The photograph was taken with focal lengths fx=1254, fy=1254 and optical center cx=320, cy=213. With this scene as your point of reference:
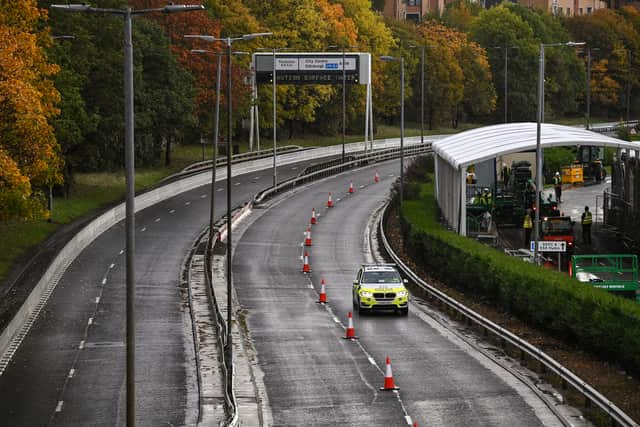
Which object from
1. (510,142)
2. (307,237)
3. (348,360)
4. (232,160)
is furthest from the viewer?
(232,160)

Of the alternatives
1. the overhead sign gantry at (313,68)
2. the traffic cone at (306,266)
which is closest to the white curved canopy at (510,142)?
the traffic cone at (306,266)

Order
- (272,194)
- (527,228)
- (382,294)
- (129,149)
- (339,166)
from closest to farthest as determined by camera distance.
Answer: (129,149) → (382,294) → (527,228) → (272,194) → (339,166)

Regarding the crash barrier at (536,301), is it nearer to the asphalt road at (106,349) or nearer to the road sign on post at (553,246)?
the road sign on post at (553,246)

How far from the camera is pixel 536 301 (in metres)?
37.4

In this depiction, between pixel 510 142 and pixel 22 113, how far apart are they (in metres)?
23.9

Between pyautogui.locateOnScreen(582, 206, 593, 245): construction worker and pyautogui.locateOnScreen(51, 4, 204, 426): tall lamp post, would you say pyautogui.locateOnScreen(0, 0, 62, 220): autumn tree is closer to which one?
pyautogui.locateOnScreen(51, 4, 204, 426): tall lamp post

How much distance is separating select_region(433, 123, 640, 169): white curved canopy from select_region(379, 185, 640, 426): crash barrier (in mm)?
5306

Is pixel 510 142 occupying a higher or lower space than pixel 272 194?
higher

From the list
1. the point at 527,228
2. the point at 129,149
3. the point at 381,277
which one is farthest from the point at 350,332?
the point at 527,228

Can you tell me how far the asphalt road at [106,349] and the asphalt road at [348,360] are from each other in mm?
2457

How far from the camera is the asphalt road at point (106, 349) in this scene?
29.2 meters

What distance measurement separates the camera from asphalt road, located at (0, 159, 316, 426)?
2923 cm

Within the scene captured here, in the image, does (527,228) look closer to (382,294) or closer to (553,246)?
(553,246)

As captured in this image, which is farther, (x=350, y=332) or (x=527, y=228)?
(x=527, y=228)
